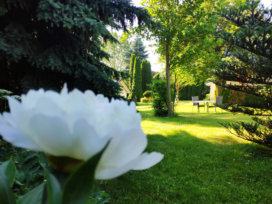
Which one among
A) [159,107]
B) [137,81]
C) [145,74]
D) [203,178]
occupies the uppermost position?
[145,74]

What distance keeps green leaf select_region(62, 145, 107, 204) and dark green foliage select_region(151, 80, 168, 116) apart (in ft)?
29.5

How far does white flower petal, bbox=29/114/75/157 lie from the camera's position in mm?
192

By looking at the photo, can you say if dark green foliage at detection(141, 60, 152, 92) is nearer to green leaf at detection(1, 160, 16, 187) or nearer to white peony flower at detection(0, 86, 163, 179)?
green leaf at detection(1, 160, 16, 187)

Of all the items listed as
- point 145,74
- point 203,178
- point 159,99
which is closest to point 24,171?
point 203,178

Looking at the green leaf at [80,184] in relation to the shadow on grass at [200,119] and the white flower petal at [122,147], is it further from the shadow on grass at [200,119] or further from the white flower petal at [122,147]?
the shadow on grass at [200,119]

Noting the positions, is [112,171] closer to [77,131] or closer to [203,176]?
[77,131]

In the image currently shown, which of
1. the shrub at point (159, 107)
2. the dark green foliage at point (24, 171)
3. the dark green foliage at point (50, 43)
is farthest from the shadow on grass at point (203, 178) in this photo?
the shrub at point (159, 107)

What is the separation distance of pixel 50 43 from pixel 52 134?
340 centimetres

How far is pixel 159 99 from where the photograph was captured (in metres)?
9.14

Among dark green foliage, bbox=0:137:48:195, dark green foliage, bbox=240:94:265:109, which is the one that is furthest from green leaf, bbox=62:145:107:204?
dark green foliage, bbox=240:94:265:109

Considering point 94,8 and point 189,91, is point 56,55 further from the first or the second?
point 189,91

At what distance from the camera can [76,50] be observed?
10.1ft

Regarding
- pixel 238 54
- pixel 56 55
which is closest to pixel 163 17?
pixel 238 54

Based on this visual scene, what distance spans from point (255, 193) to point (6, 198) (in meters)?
2.96
